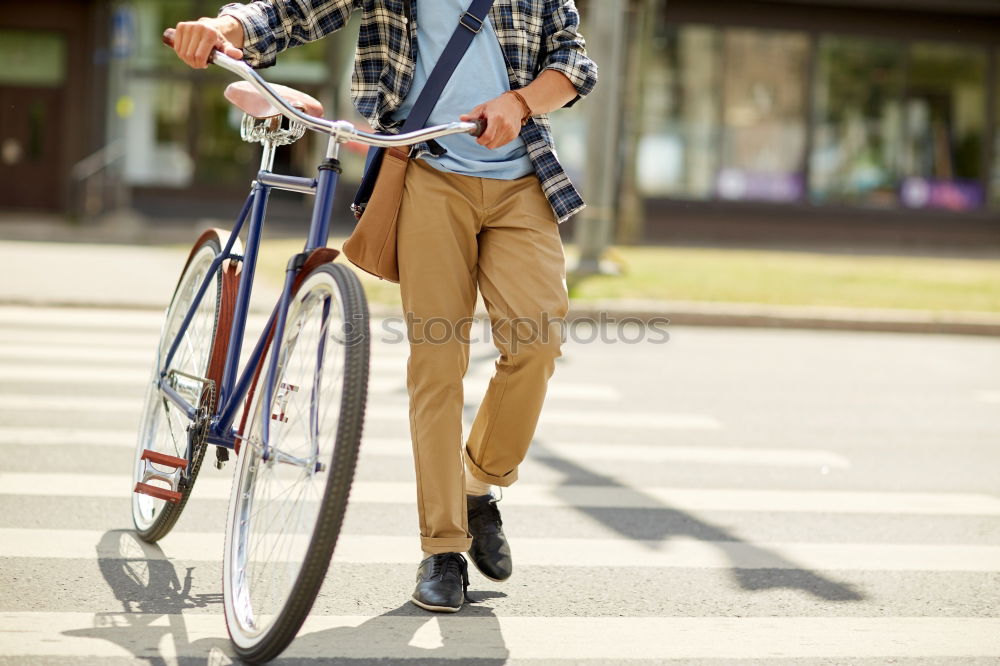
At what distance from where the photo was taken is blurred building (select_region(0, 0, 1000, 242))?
Result: 2023cm

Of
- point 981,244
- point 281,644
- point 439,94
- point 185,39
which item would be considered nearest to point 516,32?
point 439,94

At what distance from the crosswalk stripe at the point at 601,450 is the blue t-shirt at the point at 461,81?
2.28 metres

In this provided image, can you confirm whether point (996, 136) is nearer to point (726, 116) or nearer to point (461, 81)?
point (726, 116)

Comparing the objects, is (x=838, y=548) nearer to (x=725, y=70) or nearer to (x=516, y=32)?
(x=516, y=32)

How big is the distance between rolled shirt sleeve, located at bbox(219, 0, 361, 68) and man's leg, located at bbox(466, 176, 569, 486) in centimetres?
62

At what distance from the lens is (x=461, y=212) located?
338 centimetres

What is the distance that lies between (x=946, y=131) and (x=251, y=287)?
67.0 ft

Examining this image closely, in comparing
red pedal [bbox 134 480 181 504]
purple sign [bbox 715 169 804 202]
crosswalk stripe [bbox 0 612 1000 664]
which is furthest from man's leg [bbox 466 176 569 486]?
purple sign [bbox 715 169 804 202]

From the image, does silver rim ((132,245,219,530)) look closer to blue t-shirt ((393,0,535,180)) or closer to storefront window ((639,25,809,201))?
blue t-shirt ((393,0,535,180))

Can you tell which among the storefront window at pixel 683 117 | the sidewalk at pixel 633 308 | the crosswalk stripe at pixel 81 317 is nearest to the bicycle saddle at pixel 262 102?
the crosswalk stripe at pixel 81 317

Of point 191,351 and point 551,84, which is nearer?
point 551,84

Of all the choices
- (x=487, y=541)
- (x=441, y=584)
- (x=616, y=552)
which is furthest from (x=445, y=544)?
(x=616, y=552)

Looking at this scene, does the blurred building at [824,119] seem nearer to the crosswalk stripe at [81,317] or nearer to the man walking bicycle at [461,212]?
the crosswalk stripe at [81,317]

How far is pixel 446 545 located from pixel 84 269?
9.81 meters
